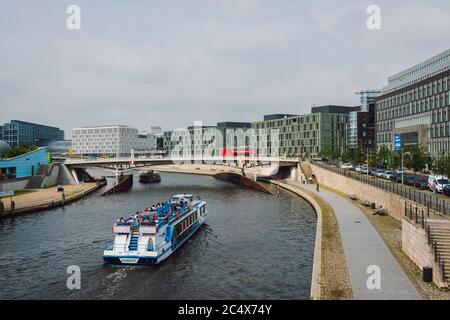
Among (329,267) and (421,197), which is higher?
(421,197)

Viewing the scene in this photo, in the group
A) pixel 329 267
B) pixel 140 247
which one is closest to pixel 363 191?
pixel 329 267

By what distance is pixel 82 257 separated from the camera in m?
37.9

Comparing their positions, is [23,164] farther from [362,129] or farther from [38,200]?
[362,129]

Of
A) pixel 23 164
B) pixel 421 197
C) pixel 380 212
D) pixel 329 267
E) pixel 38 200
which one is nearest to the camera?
pixel 329 267

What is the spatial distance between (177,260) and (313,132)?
435 feet

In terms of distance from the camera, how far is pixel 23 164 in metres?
98.1

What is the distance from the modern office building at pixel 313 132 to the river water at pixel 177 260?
10293 centimetres

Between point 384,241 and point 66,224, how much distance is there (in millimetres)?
39450

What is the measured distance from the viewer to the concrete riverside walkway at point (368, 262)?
23.2m

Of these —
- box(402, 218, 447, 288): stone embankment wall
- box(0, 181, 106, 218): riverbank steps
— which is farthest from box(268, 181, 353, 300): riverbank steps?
box(0, 181, 106, 218): riverbank steps

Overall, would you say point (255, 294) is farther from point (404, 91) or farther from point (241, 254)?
point (404, 91)

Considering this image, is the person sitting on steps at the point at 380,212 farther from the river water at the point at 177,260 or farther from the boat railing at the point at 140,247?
the boat railing at the point at 140,247

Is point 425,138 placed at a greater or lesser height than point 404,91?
lesser
